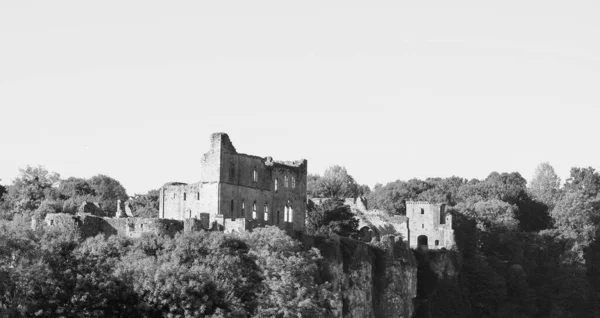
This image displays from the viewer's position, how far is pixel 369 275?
87.9m

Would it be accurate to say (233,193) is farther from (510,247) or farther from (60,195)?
(510,247)

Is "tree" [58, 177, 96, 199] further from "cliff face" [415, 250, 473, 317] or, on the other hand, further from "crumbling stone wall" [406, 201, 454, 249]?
"cliff face" [415, 250, 473, 317]

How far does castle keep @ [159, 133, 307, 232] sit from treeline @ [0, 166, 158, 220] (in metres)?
7.26

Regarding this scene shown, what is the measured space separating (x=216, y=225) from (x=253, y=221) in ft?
6.91

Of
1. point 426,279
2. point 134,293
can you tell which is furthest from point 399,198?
point 134,293

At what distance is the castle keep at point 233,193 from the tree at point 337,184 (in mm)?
19823

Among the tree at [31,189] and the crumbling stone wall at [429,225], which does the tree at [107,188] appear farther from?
the crumbling stone wall at [429,225]

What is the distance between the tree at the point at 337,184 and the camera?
12125 cm

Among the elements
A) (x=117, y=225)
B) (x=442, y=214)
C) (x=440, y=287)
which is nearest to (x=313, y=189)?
(x=442, y=214)

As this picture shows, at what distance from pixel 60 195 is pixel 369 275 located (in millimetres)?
27203

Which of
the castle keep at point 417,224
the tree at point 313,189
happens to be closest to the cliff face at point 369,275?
the castle keep at point 417,224

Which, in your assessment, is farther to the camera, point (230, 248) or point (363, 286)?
point (363, 286)

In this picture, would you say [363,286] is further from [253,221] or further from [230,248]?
[230,248]

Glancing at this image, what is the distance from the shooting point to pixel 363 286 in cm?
8719
